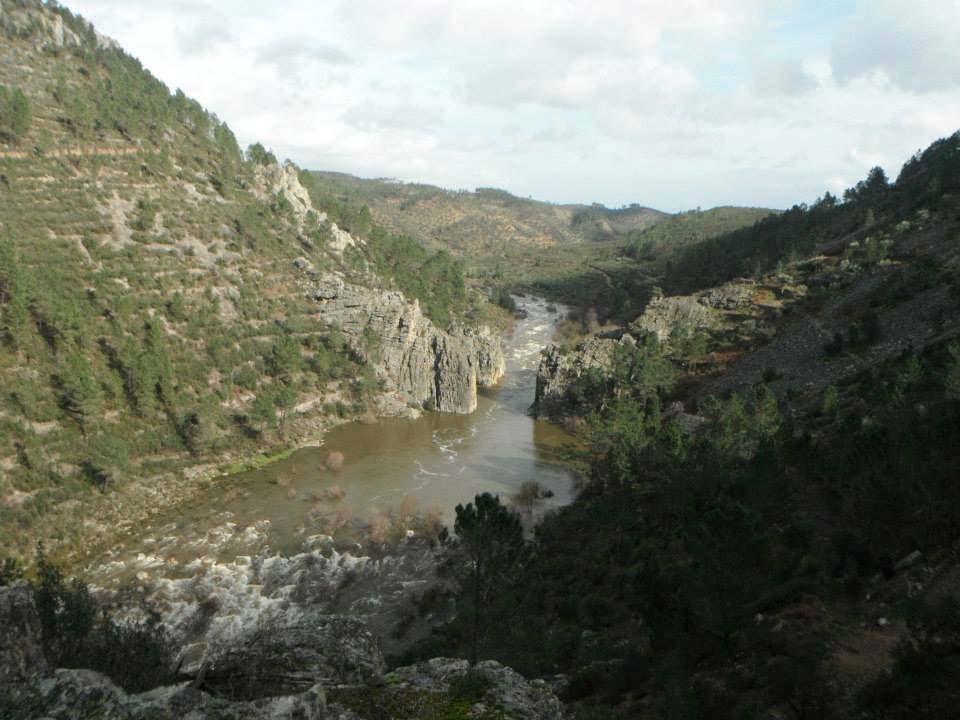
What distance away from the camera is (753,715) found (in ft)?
28.7

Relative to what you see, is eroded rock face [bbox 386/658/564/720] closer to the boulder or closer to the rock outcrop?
the boulder

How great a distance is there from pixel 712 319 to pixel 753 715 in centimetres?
5687

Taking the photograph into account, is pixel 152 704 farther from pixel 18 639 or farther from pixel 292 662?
pixel 18 639

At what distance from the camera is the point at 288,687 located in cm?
761

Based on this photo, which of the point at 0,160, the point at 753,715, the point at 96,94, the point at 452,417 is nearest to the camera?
the point at 753,715

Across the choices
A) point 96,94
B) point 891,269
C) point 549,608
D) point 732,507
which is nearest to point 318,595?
point 549,608

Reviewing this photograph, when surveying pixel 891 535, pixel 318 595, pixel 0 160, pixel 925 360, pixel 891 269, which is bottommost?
pixel 318 595

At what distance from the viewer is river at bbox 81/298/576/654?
2734 cm

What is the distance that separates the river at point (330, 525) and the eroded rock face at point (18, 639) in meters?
16.9

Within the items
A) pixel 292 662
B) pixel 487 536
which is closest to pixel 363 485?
pixel 487 536

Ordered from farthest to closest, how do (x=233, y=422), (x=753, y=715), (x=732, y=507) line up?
1. (x=233, y=422)
2. (x=732, y=507)
3. (x=753, y=715)

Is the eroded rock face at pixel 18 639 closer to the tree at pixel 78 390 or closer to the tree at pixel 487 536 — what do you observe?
the tree at pixel 487 536

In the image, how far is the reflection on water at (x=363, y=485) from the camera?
3219 centimetres

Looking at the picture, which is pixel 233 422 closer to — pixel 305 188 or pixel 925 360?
pixel 305 188
